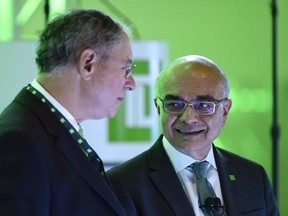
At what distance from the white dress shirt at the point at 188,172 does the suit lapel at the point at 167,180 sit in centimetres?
2

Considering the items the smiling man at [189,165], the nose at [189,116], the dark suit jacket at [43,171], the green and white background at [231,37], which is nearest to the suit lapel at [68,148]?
the dark suit jacket at [43,171]

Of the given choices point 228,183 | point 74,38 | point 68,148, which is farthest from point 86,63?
point 228,183

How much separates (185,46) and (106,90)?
5.82 ft

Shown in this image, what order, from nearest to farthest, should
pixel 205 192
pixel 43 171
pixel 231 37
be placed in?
1. pixel 43 171
2. pixel 205 192
3. pixel 231 37

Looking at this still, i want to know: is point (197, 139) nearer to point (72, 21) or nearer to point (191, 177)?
point (191, 177)

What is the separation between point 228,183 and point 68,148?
0.73 meters

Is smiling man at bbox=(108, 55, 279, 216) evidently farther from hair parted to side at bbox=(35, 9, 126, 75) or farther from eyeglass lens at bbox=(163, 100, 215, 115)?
hair parted to side at bbox=(35, 9, 126, 75)

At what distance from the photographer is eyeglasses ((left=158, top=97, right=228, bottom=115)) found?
5.52 feet

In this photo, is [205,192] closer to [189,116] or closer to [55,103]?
[189,116]

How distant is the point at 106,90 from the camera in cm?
119

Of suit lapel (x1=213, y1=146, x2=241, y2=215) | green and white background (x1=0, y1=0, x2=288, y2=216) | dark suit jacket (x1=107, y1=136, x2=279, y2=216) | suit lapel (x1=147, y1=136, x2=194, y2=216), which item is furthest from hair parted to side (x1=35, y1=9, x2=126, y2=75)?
green and white background (x1=0, y1=0, x2=288, y2=216)

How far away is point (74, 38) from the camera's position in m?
1.17

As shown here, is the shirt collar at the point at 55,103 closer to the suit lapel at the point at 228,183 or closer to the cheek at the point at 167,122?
the cheek at the point at 167,122

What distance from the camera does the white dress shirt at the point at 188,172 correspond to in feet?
5.42
